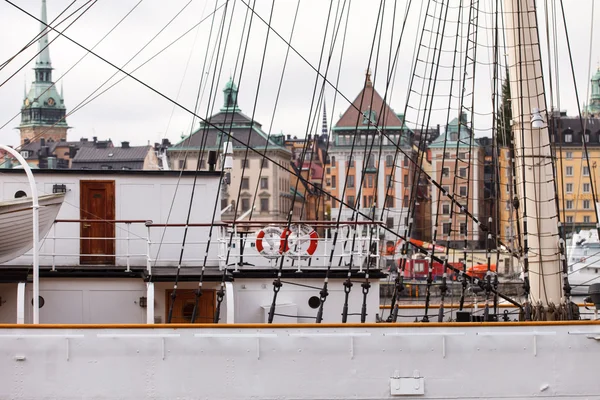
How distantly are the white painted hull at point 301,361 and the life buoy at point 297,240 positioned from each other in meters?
1.91

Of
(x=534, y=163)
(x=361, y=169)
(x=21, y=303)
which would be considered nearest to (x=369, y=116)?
(x=534, y=163)

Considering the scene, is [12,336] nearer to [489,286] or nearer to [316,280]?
[316,280]

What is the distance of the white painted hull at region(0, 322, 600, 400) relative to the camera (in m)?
14.0

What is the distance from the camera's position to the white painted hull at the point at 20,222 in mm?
15172

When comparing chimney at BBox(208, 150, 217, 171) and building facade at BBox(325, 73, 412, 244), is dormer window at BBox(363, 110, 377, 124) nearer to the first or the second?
chimney at BBox(208, 150, 217, 171)

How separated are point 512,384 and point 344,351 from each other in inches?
89.2

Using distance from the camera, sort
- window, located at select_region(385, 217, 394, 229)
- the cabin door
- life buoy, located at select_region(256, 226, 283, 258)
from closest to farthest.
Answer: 1. life buoy, located at select_region(256, 226, 283, 258)
2. the cabin door
3. window, located at select_region(385, 217, 394, 229)

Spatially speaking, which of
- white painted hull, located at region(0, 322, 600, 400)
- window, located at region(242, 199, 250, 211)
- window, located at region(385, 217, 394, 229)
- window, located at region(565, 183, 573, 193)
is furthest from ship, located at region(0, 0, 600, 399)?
window, located at region(242, 199, 250, 211)

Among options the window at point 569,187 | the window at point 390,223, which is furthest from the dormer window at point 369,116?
the window at point 569,187

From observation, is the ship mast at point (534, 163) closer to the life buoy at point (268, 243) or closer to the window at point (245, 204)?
the life buoy at point (268, 243)

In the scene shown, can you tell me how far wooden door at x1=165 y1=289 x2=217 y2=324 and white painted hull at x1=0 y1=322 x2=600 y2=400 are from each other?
2201 millimetres

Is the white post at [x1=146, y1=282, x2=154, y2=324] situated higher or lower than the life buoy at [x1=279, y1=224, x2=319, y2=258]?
lower

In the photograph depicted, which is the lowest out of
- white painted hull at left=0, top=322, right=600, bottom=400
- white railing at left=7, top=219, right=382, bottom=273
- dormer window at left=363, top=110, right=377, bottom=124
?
white painted hull at left=0, top=322, right=600, bottom=400

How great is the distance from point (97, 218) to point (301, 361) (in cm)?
493
